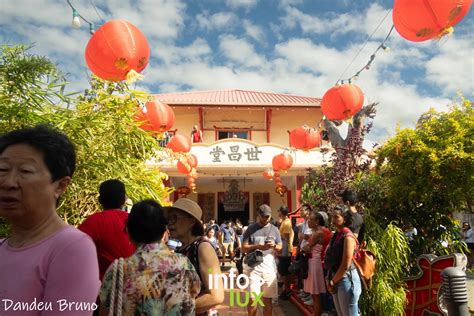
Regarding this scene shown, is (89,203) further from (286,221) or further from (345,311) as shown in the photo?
(286,221)

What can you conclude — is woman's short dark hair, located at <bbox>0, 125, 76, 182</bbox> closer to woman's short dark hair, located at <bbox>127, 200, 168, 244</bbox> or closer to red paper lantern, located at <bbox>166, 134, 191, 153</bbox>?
woman's short dark hair, located at <bbox>127, 200, 168, 244</bbox>

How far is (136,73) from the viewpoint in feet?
11.9

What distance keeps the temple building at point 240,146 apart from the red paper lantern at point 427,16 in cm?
984

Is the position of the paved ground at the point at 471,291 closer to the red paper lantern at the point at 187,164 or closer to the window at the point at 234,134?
the red paper lantern at the point at 187,164

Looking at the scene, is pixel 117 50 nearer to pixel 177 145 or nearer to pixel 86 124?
pixel 86 124

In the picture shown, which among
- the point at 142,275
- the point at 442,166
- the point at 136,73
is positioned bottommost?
the point at 142,275

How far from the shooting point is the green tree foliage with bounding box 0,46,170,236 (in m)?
3.46

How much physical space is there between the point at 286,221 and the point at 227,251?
5675mm

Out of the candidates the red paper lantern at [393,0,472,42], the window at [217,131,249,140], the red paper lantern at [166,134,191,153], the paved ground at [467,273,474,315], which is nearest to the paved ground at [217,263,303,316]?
the paved ground at [467,273,474,315]

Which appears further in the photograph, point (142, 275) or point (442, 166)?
point (442, 166)

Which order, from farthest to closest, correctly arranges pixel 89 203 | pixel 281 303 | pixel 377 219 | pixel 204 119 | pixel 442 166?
pixel 204 119, pixel 281 303, pixel 377 219, pixel 442 166, pixel 89 203

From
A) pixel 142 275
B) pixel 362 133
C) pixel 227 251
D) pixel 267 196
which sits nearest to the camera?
pixel 142 275

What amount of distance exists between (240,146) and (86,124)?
373 inches

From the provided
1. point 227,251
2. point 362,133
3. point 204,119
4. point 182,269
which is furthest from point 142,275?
point 204,119
